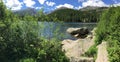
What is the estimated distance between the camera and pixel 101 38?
31.1 metres

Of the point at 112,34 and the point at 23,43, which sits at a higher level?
the point at 112,34

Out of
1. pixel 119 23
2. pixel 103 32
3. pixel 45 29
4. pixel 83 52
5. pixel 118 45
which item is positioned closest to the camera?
pixel 118 45

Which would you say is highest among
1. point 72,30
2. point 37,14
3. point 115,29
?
point 37,14

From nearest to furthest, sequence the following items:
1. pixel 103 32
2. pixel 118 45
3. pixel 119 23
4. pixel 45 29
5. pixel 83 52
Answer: pixel 118 45
pixel 45 29
pixel 119 23
pixel 83 52
pixel 103 32

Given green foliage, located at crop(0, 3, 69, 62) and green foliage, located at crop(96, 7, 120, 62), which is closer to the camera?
green foliage, located at crop(96, 7, 120, 62)

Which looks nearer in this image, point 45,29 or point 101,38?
point 45,29

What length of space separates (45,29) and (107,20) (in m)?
10.5

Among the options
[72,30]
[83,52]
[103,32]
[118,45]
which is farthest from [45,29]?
[72,30]

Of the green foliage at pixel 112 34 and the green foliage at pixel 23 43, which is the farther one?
the green foliage at pixel 23 43

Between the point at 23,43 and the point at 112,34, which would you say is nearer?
the point at 23,43

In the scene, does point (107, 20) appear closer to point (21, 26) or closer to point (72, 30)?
point (21, 26)

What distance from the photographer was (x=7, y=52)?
20266mm


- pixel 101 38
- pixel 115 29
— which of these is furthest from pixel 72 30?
pixel 115 29

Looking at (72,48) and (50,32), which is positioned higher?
(50,32)
